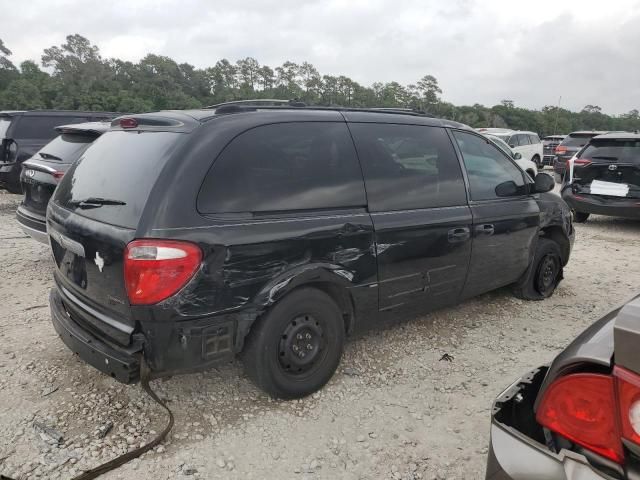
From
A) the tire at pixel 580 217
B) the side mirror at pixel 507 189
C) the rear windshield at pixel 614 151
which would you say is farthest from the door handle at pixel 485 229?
the tire at pixel 580 217

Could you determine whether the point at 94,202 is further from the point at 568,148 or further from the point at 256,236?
the point at 568,148

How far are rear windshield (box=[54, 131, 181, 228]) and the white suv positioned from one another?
15.5m

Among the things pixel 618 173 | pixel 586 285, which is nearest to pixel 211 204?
pixel 586 285

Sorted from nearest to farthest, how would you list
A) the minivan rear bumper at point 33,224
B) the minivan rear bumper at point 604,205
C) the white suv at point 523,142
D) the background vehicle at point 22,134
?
1. the minivan rear bumper at point 33,224
2. the minivan rear bumper at point 604,205
3. the background vehicle at point 22,134
4. the white suv at point 523,142

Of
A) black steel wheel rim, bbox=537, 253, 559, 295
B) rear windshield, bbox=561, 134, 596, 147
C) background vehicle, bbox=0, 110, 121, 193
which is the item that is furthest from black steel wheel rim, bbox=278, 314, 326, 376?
rear windshield, bbox=561, 134, 596, 147

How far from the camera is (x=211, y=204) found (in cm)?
238

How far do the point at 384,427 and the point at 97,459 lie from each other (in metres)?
1.50

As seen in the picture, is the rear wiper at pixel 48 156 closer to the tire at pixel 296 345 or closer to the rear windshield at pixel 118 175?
the rear windshield at pixel 118 175

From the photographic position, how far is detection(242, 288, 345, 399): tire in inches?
101

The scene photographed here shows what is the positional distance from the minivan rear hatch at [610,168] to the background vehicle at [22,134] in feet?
29.3

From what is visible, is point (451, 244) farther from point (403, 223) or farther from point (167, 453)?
point (167, 453)

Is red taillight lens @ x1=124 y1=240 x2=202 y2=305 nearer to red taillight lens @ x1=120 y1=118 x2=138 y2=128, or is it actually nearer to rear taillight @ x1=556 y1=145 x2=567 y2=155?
red taillight lens @ x1=120 y1=118 x2=138 y2=128

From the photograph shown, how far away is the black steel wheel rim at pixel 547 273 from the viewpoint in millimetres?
4520

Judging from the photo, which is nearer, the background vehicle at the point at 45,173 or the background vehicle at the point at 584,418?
the background vehicle at the point at 584,418
